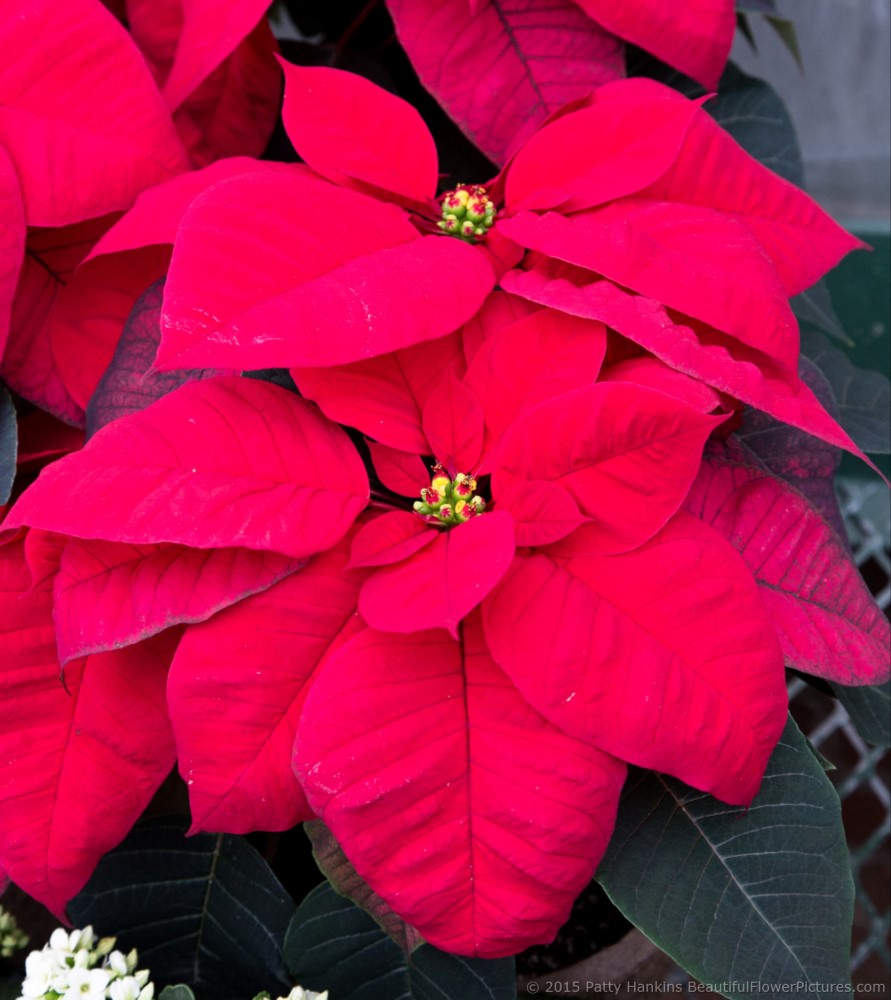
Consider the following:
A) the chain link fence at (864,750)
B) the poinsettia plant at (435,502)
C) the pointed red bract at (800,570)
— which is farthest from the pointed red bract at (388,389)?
the chain link fence at (864,750)

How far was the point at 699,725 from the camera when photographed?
0.35m

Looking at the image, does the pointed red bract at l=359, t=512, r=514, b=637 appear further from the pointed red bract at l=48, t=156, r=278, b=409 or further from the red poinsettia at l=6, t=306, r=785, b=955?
the pointed red bract at l=48, t=156, r=278, b=409

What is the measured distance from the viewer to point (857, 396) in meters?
0.65

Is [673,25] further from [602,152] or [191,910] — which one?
[191,910]

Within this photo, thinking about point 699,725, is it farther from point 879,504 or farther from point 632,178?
point 879,504

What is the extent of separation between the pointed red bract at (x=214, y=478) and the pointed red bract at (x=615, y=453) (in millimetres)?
74

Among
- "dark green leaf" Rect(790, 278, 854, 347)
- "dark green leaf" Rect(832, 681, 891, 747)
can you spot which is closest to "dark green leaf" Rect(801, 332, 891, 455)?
"dark green leaf" Rect(790, 278, 854, 347)

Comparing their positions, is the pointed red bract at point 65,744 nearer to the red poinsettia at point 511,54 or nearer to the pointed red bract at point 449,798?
the pointed red bract at point 449,798

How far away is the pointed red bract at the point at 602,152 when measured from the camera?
16.5 inches

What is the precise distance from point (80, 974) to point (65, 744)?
0.40ft

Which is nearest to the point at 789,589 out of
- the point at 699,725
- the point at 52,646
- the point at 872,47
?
the point at 699,725

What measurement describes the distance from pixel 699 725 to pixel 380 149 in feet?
0.94

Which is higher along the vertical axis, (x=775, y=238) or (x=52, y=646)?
(x=775, y=238)

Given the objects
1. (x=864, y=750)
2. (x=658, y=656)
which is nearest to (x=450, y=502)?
(x=658, y=656)
